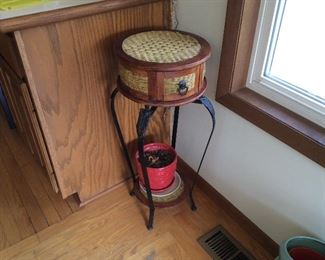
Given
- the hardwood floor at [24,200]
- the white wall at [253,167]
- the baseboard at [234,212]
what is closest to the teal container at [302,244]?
the white wall at [253,167]

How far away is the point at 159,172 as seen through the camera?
137 cm

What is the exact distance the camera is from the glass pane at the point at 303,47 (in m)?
0.92

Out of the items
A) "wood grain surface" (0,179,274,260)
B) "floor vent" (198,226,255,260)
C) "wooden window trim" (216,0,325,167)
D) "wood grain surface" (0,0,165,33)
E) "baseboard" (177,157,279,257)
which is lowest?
"wood grain surface" (0,179,274,260)

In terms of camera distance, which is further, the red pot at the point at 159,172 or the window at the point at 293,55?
the red pot at the point at 159,172

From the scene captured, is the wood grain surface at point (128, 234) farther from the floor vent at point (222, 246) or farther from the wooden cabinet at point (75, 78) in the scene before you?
the wooden cabinet at point (75, 78)

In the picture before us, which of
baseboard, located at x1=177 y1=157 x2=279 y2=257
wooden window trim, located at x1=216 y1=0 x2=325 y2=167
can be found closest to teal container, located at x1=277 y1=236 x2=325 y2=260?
baseboard, located at x1=177 y1=157 x2=279 y2=257

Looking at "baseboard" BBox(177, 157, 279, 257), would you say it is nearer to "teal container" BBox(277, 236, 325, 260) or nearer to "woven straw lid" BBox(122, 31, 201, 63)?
"teal container" BBox(277, 236, 325, 260)

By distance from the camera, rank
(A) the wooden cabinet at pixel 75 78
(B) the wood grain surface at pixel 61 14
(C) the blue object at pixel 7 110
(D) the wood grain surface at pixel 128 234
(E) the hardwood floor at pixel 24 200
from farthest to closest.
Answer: (C) the blue object at pixel 7 110 → (E) the hardwood floor at pixel 24 200 → (D) the wood grain surface at pixel 128 234 → (A) the wooden cabinet at pixel 75 78 → (B) the wood grain surface at pixel 61 14

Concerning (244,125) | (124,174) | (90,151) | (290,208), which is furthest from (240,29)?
(124,174)

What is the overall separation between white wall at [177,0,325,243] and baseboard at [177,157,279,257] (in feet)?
0.09

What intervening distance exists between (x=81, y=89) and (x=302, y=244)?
3.15 ft

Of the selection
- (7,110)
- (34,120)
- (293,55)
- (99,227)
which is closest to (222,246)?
(99,227)

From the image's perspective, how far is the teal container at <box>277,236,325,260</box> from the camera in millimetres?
1022

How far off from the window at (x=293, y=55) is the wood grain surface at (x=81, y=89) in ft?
1.43
